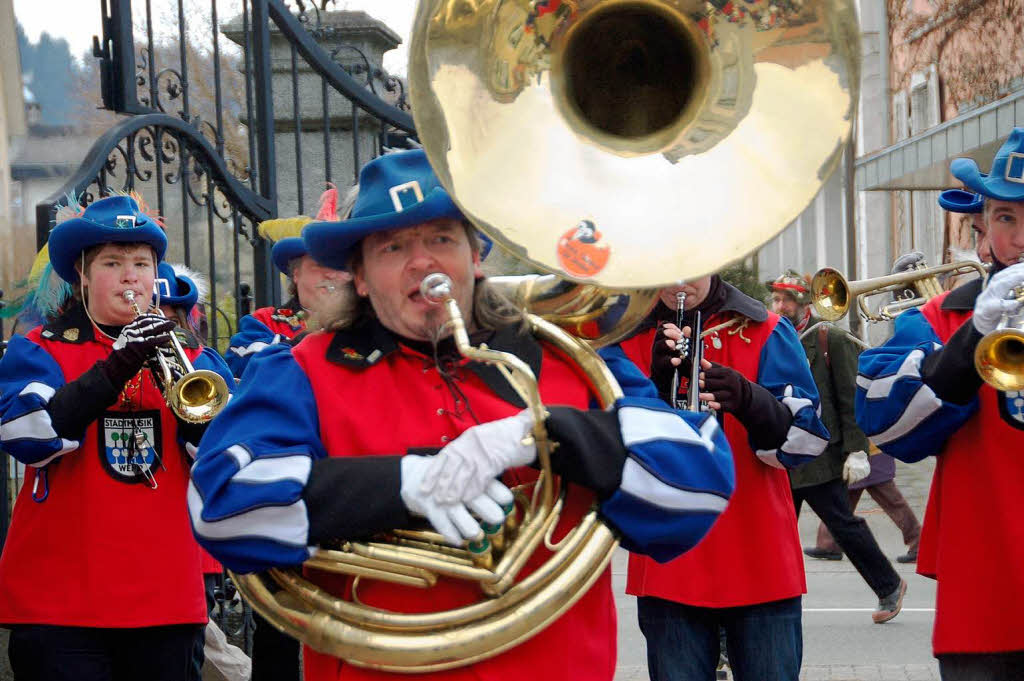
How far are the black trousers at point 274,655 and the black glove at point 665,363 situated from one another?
190 cm

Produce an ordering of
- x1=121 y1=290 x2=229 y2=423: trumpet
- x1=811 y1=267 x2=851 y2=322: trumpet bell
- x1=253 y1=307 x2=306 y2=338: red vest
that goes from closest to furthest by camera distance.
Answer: x1=121 y1=290 x2=229 y2=423: trumpet, x1=811 y1=267 x2=851 y2=322: trumpet bell, x1=253 y1=307 x2=306 y2=338: red vest

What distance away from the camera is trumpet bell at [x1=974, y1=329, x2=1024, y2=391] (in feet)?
10.8

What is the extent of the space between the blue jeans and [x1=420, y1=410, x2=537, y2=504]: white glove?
1747mm

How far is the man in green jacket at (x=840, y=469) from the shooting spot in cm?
705

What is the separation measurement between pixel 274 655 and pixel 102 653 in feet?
3.66

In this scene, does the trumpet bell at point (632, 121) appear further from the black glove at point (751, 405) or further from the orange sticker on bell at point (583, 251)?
the black glove at point (751, 405)

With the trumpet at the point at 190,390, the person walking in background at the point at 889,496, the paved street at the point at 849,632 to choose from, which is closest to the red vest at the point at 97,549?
the trumpet at the point at 190,390

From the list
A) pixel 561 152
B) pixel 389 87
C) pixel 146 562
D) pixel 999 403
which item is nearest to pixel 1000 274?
pixel 999 403

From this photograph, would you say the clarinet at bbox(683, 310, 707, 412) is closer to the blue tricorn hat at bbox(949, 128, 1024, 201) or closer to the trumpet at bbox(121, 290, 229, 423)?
the blue tricorn hat at bbox(949, 128, 1024, 201)

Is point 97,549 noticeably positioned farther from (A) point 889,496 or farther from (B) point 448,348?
(A) point 889,496

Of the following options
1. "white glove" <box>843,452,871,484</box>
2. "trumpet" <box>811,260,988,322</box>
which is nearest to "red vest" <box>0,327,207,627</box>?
"trumpet" <box>811,260,988,322</box>

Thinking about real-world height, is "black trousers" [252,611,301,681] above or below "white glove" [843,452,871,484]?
below

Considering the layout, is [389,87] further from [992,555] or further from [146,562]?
[992,555]

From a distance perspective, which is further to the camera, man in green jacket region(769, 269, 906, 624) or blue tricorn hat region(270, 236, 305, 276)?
man in green jacket region(769, 269, 906, 624)
